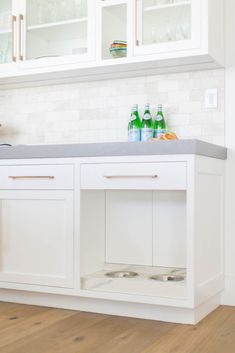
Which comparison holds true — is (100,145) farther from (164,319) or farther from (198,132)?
(164,319)

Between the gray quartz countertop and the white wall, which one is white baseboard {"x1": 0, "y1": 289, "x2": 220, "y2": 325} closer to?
the white wall

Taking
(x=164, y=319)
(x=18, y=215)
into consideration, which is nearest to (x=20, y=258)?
(x=18, y=215)

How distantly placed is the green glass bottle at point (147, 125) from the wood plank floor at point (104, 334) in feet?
3.43

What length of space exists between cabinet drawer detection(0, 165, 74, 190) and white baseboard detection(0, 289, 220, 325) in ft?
1.94

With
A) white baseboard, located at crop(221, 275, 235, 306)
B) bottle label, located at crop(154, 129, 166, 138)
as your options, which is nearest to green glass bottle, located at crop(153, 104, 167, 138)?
bottle label, located at crop(154, 129, 166, 138)

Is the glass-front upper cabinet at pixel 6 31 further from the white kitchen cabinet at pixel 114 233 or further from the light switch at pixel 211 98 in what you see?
the light switch at pixel 211 98

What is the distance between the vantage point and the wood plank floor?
7.25 ft

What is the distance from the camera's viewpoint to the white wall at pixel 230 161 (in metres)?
3.00

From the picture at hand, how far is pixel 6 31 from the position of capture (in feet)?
11.2

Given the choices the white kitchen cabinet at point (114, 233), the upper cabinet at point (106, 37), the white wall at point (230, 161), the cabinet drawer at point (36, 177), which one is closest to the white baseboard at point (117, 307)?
the white kitchen cabinet at point (114, 233)

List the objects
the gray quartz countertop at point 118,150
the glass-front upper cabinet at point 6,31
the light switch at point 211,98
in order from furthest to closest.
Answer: the glass-front upper cabinet at point 6,31
the light switch at point 211,98
the gray quartz countertop at point 118,150

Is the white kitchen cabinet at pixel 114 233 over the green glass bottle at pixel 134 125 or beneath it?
beneath

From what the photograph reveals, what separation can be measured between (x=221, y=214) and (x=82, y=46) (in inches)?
49.1

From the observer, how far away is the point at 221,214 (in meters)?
2.98
